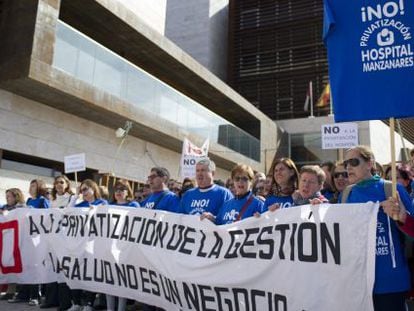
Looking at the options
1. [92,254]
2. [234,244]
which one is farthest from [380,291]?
[92,254]

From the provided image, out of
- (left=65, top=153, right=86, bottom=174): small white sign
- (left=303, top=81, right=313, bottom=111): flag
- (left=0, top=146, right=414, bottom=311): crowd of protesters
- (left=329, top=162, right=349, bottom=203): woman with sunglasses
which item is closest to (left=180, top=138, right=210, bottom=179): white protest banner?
(left=0, top=146, right=414, bottom=311): crowd of protesters

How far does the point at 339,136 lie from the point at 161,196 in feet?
17.9

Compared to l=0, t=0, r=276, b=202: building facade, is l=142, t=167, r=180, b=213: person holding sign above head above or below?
below

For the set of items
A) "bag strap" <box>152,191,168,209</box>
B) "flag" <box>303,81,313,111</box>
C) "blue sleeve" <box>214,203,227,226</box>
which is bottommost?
"blue sleeve" <box>214,203,227,226</box>

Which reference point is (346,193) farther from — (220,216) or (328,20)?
(220,216)

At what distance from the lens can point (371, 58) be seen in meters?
3.31

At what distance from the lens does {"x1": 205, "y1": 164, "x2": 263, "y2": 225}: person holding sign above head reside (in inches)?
179

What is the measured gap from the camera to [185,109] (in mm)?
18266

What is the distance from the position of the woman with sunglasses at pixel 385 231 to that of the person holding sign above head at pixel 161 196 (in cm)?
266

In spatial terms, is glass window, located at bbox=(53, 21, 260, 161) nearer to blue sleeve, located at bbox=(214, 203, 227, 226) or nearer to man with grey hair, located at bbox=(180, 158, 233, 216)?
man with grey hair, located at bbox=(180, 158, 233, 216)

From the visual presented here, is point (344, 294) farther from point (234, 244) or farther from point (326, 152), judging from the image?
point (326, 152)

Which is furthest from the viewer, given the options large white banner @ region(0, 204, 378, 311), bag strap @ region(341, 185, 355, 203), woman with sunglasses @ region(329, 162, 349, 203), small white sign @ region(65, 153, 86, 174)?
small white sign @ region(65, 153, 86, 174)

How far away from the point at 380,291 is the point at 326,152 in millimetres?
28281

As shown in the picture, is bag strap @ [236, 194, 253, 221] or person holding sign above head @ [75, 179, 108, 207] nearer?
bag strap @ [236, 194, 253, 221]
